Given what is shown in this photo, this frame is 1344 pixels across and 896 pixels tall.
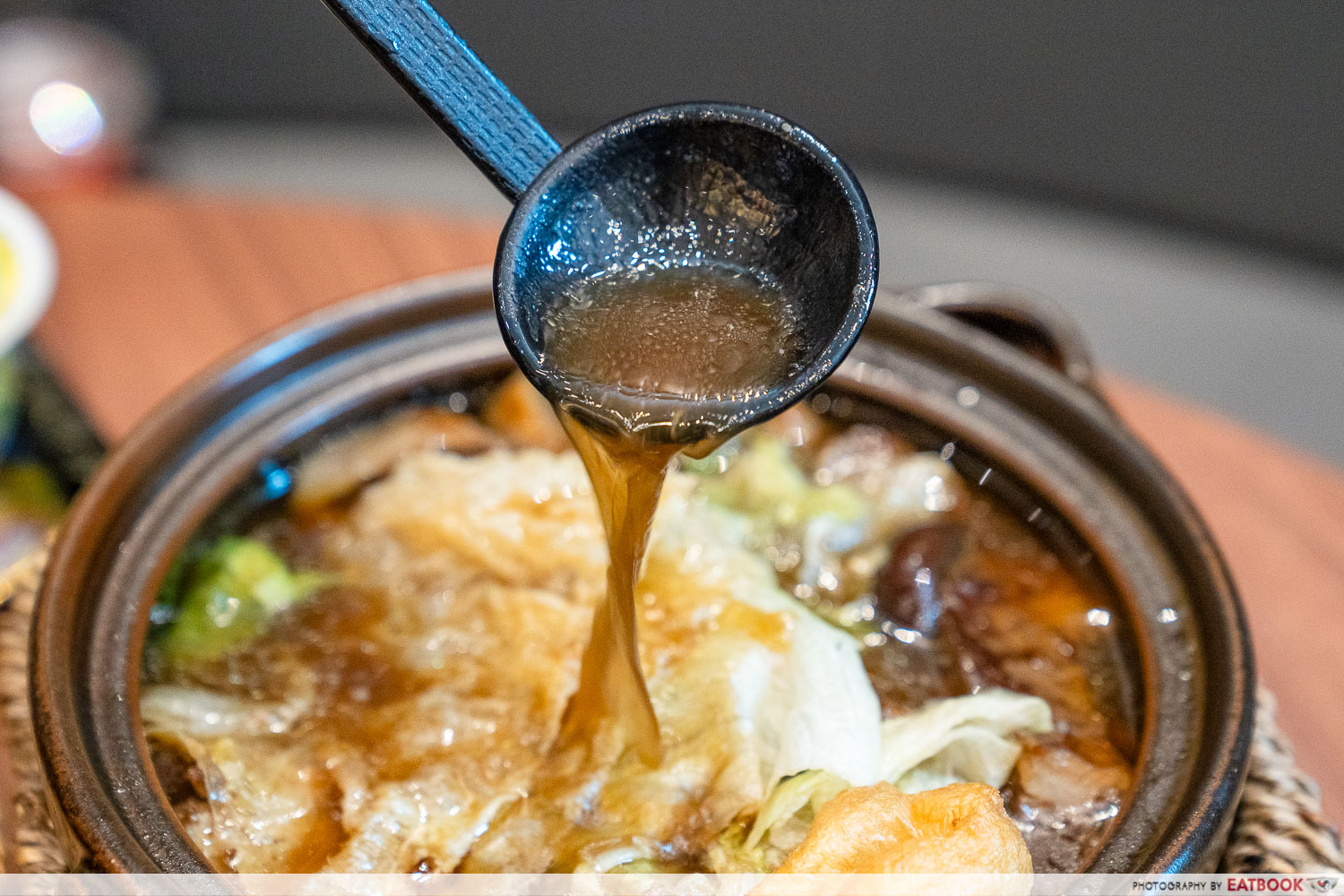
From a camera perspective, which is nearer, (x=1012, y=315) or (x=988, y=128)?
(x=1012, y=315)

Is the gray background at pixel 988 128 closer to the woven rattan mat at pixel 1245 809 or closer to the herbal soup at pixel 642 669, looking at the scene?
the herbal soup at pixel 642 669

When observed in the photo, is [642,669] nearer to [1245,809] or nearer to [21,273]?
[1245,809]

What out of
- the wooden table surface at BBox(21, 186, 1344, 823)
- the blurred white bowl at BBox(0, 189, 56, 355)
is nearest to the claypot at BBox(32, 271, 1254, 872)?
the wooden table surface at BBox(21, 186, 1344, 823)

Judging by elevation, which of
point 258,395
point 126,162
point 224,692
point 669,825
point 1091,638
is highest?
point 1091,638

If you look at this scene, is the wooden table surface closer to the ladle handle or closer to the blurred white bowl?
the blurred white bowl

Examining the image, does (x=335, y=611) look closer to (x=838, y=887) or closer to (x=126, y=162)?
(x=838, y=887)

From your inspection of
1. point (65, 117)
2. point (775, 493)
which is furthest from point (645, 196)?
point (65, 117)

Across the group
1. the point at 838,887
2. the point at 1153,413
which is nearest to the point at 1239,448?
the point at 1153,413
